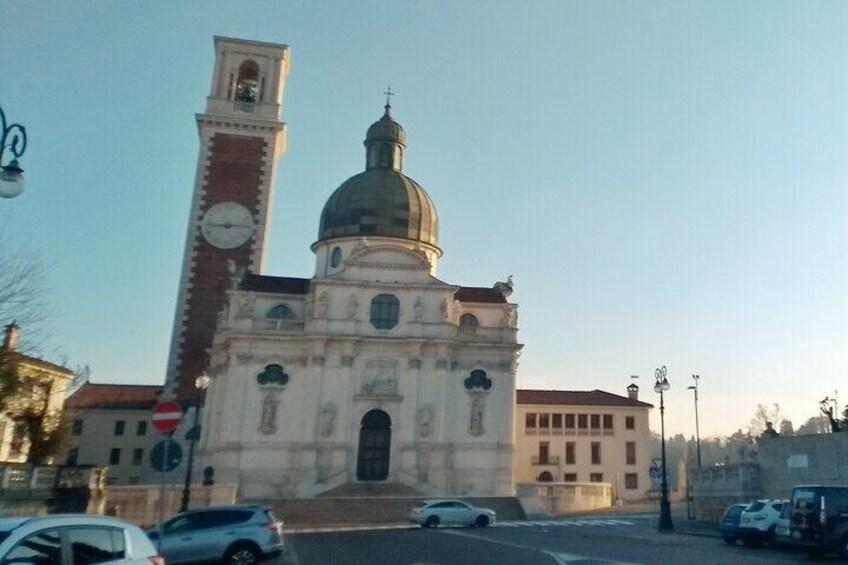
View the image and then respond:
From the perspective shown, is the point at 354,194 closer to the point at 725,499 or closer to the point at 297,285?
the point at 297,285

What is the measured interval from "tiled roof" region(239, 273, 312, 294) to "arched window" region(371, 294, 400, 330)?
533 cm

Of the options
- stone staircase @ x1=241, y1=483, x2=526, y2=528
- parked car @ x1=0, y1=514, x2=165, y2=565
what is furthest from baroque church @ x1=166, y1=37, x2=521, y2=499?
parked car @ x1=0, y1=514, x2=165, y2=565

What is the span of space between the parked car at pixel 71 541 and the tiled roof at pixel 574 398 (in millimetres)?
57429

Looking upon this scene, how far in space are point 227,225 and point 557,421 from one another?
3304cm

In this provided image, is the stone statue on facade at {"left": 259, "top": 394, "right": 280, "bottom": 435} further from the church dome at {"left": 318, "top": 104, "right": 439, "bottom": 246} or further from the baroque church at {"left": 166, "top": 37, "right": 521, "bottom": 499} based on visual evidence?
the church dome at {"left": 318, "top": 104, "right": 439, "bottom": 246}

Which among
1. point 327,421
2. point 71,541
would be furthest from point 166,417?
point 327,421

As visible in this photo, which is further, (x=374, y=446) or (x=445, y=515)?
(x=374, y=446)

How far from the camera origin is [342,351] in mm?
48562

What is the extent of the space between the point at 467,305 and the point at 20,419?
97.6ft

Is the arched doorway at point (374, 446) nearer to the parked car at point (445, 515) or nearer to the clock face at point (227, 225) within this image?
the parked car at point (445, 515)

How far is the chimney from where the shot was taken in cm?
2630

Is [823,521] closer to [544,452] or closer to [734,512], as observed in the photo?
[734,512]

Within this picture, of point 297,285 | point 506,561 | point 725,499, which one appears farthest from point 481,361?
point 506,561

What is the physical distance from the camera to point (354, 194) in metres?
55.6
